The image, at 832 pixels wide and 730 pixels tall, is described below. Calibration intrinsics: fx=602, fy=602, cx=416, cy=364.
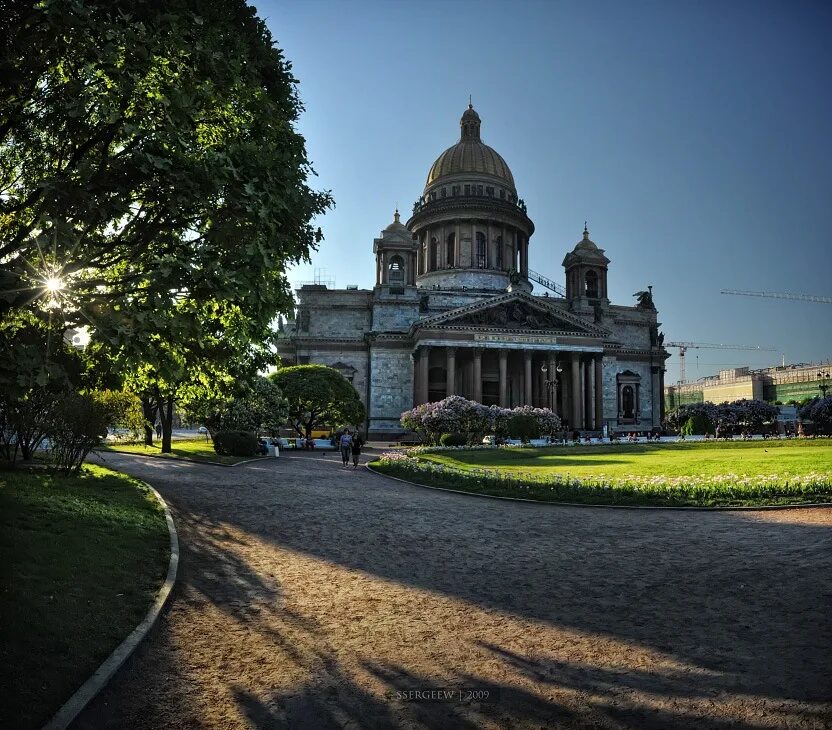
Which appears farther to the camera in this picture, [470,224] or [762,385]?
[762,385]

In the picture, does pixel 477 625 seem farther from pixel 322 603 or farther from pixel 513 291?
pixel 513 291

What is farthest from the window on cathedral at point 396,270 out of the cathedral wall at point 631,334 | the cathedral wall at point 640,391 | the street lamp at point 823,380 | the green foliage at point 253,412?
the street lamp at point 823,380

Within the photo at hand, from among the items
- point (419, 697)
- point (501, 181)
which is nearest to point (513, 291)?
point (501, 181)

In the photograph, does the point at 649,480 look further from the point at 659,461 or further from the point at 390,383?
the point at 390,383

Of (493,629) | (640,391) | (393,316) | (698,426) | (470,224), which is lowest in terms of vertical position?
(493,629)

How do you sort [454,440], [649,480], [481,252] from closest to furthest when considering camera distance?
1. [649,480]
2. [454,440]
3. [481,252]

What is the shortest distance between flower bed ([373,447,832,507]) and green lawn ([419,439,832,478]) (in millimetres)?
2331

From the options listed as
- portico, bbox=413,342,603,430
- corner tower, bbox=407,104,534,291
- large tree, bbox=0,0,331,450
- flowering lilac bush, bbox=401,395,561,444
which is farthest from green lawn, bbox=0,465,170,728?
corner tower, bbox=407,104,534,291

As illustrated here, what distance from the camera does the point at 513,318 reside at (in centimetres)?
5584

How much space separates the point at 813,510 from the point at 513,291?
44.4 metres

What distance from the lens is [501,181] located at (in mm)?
70375

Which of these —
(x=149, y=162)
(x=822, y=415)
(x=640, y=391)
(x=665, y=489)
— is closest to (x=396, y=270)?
(x=640, y=391)

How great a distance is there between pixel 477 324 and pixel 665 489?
40.4 m

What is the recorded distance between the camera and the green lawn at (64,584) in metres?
4.62
